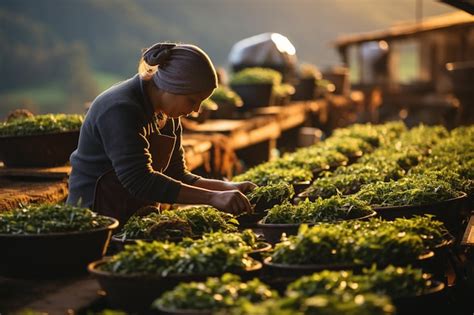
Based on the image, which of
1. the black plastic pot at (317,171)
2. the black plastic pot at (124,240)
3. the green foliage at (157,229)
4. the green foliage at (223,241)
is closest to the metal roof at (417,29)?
the black plastic pot at (317,171)

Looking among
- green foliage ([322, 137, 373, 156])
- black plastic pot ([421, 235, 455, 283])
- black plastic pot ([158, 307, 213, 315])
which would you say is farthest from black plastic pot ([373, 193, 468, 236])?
green foliage ([322, 137, 373, 156])

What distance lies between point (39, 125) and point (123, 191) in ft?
6.73

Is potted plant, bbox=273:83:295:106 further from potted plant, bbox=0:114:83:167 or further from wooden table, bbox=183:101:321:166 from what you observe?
potted plant, bbox=0:114:83:167

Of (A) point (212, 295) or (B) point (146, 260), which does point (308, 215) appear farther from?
(A) point (212, 295)

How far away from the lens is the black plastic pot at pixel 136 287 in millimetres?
3879

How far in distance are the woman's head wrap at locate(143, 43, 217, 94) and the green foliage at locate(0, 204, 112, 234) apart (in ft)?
3.27

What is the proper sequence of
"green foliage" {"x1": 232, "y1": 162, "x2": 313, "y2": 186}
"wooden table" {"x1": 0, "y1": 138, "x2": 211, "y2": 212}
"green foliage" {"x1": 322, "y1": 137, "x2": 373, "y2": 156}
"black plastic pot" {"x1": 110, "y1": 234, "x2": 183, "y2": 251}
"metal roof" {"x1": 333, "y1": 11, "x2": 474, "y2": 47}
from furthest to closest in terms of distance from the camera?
"metal roof" {"x1": 333, "y1": 11, "x2": 474, "y2": 47}, "green foliage" {"x1": 322, "y1": 137, "x2": 373, "y2": 156}, "green foliage" {"x1": 232, "y1": 162, "x2": 313, "y2": 186}, "wooden table" {"x1": 0, "y1": 138, "x2": 211, "y2": 212}, "black plastic pot" {"x1": 110, "y1": 234, "x2": 183, "y2": 251}

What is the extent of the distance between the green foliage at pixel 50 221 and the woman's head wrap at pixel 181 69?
3.27 ft

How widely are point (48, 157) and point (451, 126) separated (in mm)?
12195

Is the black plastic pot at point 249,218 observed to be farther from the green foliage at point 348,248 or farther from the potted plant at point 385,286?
the potted plant at point 385,286

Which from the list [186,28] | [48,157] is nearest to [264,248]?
[48,157]

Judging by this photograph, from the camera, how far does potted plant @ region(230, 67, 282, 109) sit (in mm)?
14070

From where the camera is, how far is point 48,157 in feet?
25.1

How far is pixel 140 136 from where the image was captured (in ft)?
17.5
